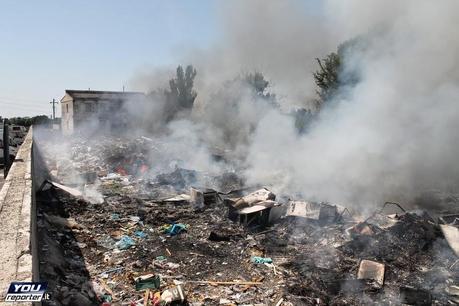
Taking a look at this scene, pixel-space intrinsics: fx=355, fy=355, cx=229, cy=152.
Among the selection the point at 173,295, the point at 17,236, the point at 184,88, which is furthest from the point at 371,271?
the point at 184,88

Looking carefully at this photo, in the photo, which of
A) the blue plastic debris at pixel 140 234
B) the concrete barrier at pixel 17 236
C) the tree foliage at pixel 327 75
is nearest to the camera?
the concrete barrier at pixel 17 236

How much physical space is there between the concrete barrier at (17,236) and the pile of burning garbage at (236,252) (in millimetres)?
552

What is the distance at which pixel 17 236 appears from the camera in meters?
3.92

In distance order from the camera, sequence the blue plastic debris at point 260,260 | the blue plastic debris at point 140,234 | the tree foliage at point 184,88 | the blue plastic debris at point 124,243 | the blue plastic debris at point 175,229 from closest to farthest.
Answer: the blue plastic debris at point 260,260 < the blue plastic debris at point 124,243 < the blue plastic debris at point 140,234 < the blue plastic debris at point 175,229 < the tree foliage at point 184,88

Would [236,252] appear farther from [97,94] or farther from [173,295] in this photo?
[97,94]

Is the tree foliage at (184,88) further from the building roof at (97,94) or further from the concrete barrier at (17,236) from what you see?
the concrete barrier at (17,236)

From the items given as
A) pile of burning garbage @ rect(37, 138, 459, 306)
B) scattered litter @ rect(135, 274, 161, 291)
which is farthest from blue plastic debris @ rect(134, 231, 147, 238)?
scattered litter @ rect(135, 274, 161, 291)

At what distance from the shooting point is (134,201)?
8.76 metres

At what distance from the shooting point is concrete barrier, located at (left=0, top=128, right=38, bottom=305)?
3083 millimetres

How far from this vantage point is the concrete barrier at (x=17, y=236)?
3.08 m

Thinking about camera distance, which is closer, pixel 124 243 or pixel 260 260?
pixel 260 260

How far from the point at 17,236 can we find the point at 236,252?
3128 millimetres

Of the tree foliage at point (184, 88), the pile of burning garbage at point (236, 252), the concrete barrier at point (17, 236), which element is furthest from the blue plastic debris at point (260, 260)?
the tree foliage at point (184, 88)

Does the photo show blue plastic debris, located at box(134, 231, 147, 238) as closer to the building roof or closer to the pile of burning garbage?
the pile of burning garbage
